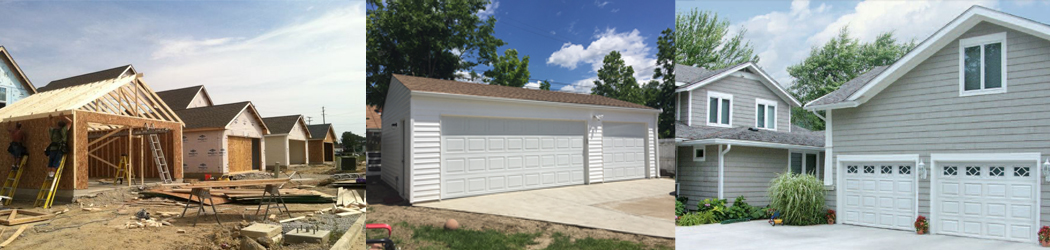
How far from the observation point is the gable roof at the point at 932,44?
17.1 ft

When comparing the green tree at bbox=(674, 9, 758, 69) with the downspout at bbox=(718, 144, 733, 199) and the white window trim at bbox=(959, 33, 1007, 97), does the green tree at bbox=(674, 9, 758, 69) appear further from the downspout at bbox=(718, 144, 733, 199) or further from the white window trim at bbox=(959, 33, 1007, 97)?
the white window trim at bbox=(959, 33, 1007, 97)

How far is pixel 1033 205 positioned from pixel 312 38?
29.5 ft

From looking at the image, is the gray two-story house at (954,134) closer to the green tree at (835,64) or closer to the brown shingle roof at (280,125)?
the green tree at (835,64)

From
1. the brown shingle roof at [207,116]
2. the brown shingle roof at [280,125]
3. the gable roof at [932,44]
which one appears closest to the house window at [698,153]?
the gable roof at [932,44]

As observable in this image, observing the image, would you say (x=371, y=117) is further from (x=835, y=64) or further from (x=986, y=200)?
(x=986, y=200)

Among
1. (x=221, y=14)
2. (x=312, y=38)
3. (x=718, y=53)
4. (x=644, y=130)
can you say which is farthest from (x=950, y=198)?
(x=221, y=14)

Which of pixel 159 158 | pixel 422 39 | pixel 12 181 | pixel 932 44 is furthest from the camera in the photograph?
pixel 159 158

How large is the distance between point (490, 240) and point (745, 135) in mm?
3643

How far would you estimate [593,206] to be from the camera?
3.45 metres

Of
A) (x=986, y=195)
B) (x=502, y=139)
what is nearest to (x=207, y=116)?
(x=502, y=139)

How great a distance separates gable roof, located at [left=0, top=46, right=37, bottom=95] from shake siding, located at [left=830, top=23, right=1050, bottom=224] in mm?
13905

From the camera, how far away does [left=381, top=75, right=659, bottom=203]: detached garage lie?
3.03m

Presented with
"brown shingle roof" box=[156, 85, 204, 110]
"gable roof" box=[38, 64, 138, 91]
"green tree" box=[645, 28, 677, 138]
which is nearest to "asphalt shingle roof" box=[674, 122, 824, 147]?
"green tree" box=[645, 28, 677, 138]

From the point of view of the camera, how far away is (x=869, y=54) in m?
6.42
